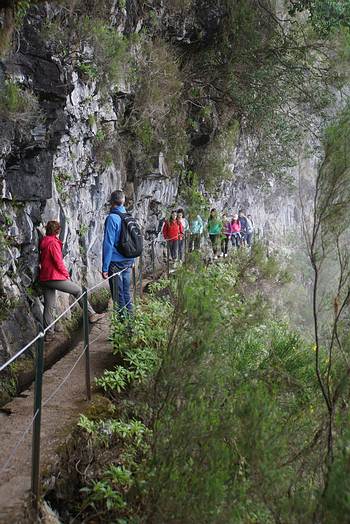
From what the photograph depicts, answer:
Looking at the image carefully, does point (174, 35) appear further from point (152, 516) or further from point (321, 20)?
point (152, 516)

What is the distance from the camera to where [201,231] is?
6.28m

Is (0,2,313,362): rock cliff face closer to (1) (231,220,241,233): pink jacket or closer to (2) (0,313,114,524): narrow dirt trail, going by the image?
(2) (0,313,114,524): narrow dirt trail

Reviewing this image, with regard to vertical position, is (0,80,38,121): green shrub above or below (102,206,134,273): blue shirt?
above

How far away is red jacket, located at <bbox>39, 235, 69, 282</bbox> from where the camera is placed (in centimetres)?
775

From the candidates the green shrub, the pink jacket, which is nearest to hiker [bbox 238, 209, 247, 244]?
the pink jacket

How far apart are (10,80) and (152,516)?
633cm

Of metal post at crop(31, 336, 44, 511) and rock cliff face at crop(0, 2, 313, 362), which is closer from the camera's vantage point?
metal post at crop(31, 336, 44, 511)

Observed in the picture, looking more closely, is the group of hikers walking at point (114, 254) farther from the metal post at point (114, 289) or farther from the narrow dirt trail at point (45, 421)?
the narrow dirt trail at point (45, 421)

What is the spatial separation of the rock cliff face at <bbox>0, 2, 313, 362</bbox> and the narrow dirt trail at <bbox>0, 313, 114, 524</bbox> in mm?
1279

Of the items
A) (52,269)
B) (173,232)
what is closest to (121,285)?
(52,269)

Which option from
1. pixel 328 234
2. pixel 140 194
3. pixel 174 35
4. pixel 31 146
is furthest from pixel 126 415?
pixel 174 35

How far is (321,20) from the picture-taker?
1262 centimetres

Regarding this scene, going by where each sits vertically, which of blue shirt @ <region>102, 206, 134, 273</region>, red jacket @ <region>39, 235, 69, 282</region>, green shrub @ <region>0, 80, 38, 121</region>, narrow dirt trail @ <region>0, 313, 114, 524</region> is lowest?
narrow dirt trail @ <region>0, 313, 114, 524</region>

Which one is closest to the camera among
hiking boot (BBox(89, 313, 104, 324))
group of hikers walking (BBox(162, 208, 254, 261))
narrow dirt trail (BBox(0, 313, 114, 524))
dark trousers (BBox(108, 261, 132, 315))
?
narrow dirt trail (BBox(0, 313, 114, 524))
